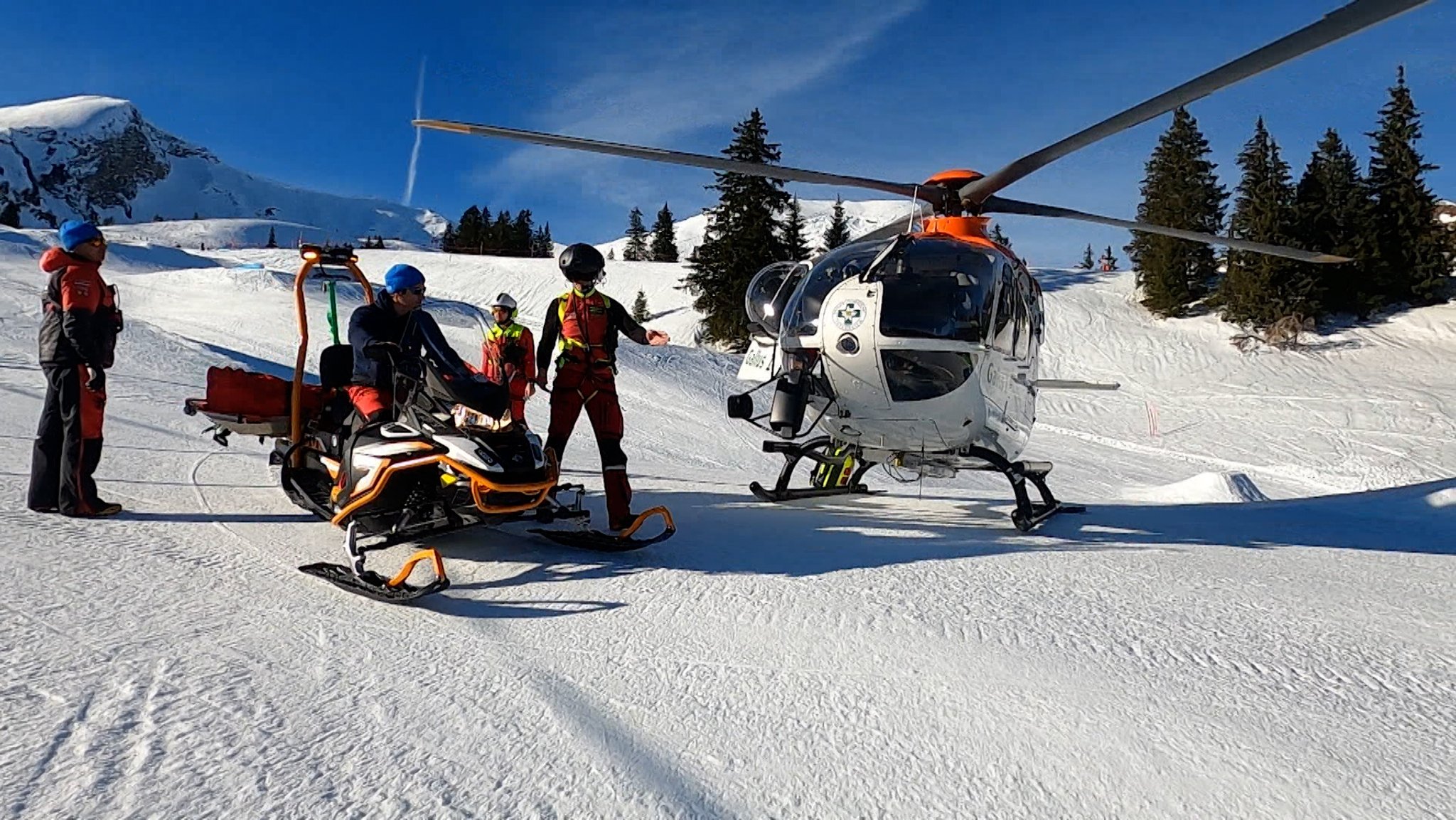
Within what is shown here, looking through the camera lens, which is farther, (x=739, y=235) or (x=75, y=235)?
(x=739, y=235)

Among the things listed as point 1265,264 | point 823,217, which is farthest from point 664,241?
point 823,217

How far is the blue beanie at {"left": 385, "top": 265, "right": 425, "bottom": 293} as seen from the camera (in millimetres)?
4637

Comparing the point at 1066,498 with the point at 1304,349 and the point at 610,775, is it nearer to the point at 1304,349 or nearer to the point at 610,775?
the point at 610,775

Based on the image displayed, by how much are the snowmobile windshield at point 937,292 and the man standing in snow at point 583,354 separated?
1.86 metres

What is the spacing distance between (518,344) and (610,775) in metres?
6.20

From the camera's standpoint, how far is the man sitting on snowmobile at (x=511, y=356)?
592 cm

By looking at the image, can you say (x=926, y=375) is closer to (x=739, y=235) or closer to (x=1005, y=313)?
(x=1005, y=313)

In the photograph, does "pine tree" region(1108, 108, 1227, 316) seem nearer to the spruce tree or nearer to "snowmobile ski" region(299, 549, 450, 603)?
"snowmobile ski" region(299, 549, 450, 603)

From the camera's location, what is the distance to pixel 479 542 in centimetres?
476

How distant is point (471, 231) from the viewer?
74.2 meters

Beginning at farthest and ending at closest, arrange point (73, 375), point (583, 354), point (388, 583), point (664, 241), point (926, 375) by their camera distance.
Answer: point (664, 241) < point (926, 375) < point (583, 354) < point (73, 375) < point (388, 583)

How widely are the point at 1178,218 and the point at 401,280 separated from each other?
41.5 metres

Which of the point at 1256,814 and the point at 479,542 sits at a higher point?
the point at 1256,814

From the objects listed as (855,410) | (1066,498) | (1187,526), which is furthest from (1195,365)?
(855,410)
